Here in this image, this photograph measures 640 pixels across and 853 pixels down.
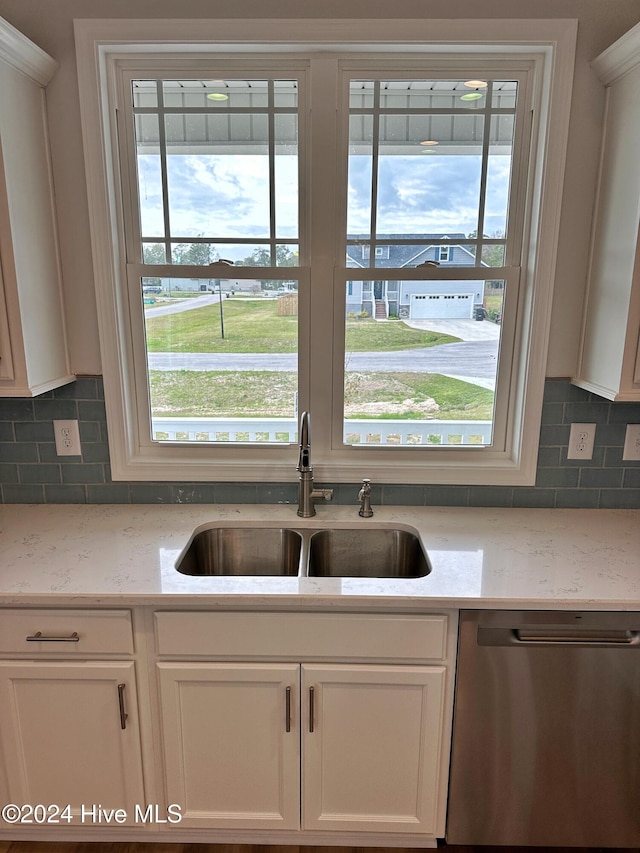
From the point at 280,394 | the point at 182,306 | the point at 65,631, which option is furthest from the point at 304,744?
the point at 182,306

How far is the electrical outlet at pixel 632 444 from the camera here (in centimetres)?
196

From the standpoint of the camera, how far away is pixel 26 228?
5.41 ft

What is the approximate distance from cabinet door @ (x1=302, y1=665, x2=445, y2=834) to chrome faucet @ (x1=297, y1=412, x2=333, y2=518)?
0.56 m

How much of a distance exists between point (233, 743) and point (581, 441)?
5.05ft

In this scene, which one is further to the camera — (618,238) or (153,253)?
(153,253)

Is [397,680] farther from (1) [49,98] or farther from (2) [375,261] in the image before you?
(1) [49,98]

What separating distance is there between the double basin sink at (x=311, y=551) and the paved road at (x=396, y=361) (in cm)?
59

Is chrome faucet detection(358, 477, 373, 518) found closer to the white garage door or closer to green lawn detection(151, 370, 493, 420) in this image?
green lawn detection(151, 370, 493, 420)

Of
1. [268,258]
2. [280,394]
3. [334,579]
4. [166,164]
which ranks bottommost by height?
[334,579]

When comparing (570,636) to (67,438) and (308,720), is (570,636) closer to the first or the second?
(308,720)

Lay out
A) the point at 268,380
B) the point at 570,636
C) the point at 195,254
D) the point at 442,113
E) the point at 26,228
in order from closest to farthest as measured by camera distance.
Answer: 1. the point at 570,636
2. the point at 26,228
3. the point at 442,113
4. the point at 195,254
5. the point at 268,380

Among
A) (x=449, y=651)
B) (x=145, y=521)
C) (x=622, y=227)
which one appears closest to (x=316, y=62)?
(x=622, y=227)

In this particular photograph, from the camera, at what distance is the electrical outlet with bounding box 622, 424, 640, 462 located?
1.96 m

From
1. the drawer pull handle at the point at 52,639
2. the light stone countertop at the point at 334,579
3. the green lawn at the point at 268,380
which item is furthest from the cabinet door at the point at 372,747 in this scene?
the green lawn at the point at 268,380
